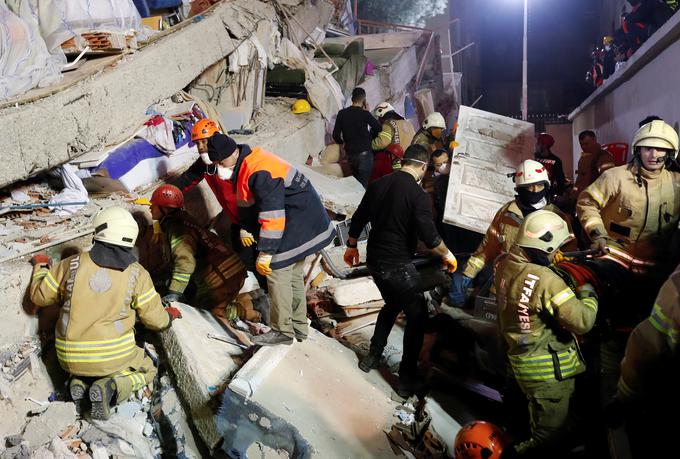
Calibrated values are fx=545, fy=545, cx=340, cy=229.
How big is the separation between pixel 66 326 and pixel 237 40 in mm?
6682

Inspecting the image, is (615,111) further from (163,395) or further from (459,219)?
(163,395)

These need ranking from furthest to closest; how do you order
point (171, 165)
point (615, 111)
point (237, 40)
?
point (615, 111) < point (237, 40) < point (171, 165)

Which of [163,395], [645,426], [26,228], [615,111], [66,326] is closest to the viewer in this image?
[645,426]

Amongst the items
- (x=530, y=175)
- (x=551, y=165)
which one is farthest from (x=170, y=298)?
(x=551, y=165)

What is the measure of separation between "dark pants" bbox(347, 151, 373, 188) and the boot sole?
5385 mm

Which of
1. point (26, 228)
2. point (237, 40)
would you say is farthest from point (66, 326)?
point (237, 40)

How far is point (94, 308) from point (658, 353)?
3.35 meters

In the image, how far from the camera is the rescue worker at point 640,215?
432 cm

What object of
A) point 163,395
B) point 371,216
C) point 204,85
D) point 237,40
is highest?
point 237,40

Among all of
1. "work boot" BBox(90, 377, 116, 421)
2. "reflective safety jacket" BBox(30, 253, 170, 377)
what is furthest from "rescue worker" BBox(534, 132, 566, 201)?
"work boot" BBox(90, 377, 116, 421)

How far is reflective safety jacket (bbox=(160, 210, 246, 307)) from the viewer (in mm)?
4785

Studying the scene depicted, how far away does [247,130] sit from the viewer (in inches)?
333

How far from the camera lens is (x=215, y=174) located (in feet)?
14.7

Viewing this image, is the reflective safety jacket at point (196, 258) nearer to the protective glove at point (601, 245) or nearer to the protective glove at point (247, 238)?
the protective glove at point (247, 238)
